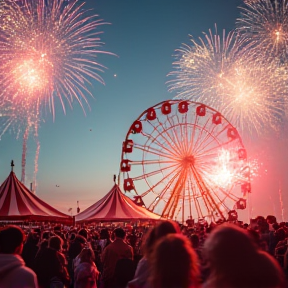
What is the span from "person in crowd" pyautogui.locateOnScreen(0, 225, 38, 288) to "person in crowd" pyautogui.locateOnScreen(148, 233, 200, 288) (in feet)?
4.50

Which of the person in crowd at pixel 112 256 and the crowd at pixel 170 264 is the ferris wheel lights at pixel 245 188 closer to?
the person in crowd at pixel 112 256

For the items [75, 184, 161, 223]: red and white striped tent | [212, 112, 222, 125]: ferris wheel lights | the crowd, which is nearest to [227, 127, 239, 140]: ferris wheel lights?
[212, 112, 222, 125]: ferris wheel lights

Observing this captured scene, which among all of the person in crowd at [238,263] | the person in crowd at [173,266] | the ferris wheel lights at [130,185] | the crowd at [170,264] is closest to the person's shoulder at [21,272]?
the crowd at [170,264]

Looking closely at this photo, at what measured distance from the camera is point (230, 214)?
25531 millimetres

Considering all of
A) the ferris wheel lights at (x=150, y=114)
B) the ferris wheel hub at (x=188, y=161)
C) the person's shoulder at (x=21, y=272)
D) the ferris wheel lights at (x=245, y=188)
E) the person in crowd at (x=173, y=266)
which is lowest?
the person's shoulder at (x=21, y=272)

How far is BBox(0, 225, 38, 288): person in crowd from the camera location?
11.3 ft

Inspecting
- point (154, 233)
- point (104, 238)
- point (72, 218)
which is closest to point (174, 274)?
point (154, 233)

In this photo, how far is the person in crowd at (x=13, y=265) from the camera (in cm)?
344

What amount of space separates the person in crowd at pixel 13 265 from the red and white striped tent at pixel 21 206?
30.6 ft

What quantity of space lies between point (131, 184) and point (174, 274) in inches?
915

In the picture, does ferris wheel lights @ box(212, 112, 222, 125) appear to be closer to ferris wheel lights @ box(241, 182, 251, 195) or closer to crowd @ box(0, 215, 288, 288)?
ferris wheel lights @ box(241, 182, 251, 195)

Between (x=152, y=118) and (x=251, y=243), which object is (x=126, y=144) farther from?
(x=251, y=243)

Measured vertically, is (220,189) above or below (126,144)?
below

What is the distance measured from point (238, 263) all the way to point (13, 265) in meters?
2.24
